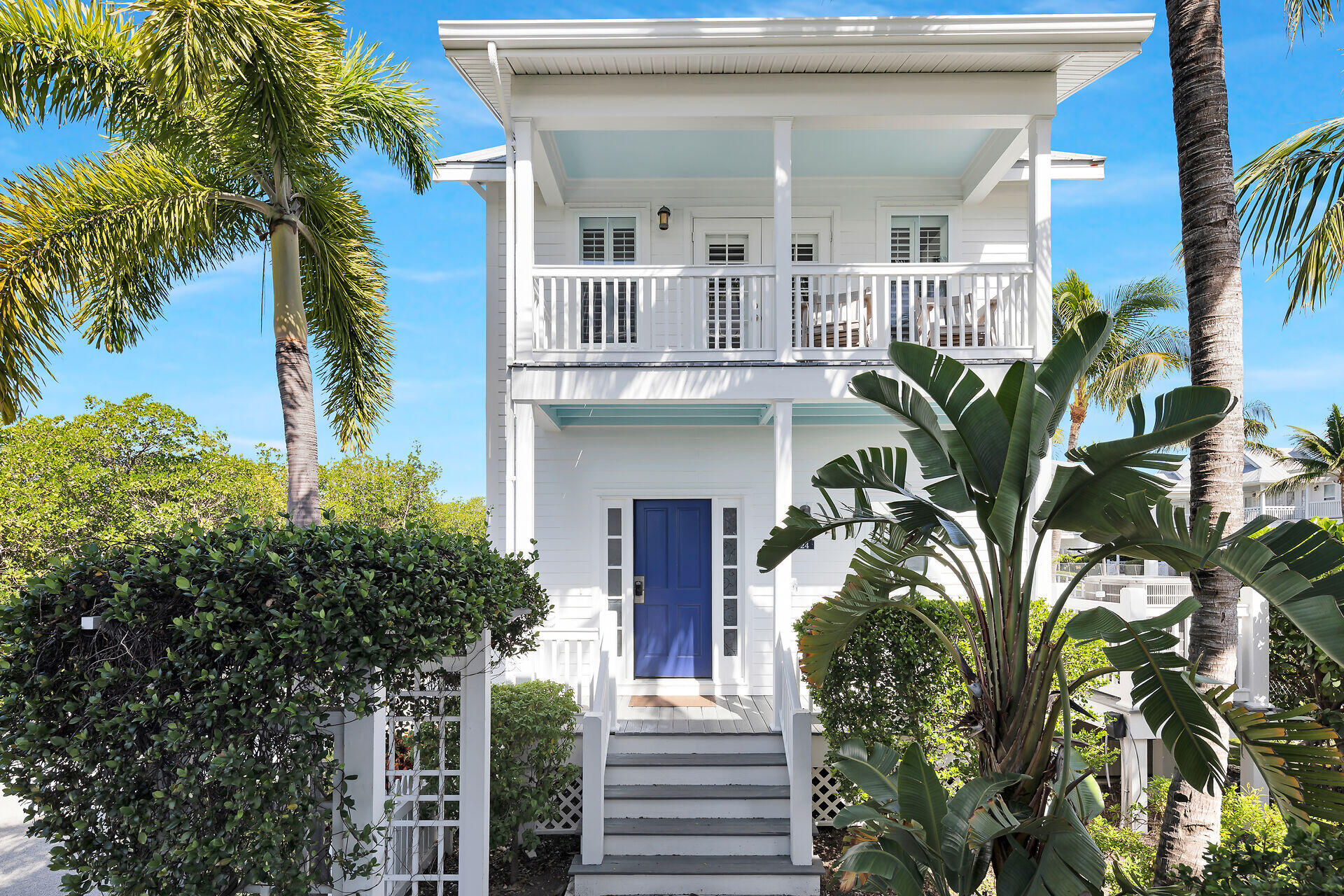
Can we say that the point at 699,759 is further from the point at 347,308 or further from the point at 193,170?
the point at 193,170

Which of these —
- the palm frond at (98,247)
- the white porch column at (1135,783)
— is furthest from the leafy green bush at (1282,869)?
the palm frond at (98,247)

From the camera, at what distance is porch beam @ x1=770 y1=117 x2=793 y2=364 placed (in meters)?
7.24

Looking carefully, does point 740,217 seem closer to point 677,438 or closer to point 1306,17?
point 677,438

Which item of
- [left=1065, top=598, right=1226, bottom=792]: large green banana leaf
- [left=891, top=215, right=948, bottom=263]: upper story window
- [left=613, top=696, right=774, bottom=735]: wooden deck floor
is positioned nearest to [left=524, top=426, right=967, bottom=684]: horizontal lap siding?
[left=613, top=696, right=774, bottom=735]: wooden deck floor

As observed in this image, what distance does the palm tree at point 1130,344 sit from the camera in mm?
20031

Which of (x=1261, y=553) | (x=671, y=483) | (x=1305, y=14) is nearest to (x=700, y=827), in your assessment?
(x=671, y=483)

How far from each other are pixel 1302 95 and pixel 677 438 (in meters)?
45.8

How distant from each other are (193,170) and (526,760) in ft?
23.5

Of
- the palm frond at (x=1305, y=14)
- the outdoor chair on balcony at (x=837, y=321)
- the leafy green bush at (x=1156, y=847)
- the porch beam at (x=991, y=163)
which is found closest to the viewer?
the leafy green bush at (x=1156, y=847)

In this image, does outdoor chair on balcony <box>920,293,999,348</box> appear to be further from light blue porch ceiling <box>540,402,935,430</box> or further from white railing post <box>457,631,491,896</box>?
white railing post <box>457,631,491,896</box>

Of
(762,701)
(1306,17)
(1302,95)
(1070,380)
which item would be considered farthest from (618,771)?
(1302,95)

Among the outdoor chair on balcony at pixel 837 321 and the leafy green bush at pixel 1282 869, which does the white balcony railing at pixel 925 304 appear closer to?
the outdoor chair on balcony at pixel 837 321

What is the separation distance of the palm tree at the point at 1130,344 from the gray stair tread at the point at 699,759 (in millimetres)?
16454

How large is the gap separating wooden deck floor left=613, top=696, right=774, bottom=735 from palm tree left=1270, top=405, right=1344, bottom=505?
19.7 metres
